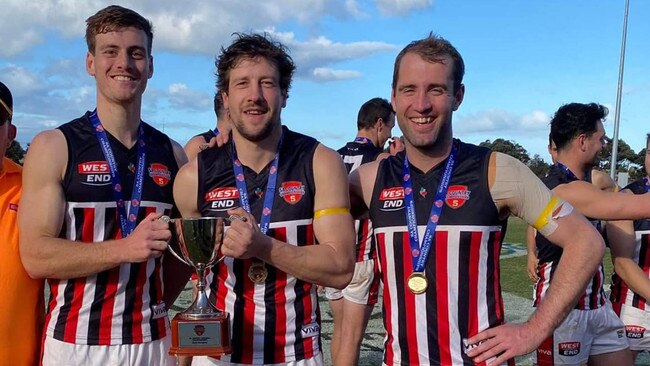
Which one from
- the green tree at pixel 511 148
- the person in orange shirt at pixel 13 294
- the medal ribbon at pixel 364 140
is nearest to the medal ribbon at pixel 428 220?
the person in orange shirt at pixel 13 294

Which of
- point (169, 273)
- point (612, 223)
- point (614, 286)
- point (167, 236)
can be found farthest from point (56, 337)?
point (614, 286)

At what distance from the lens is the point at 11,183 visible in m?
3.03

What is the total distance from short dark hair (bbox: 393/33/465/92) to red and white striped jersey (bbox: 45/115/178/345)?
4.11 ft

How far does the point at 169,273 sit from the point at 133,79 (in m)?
0.93

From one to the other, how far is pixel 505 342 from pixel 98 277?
5.64ft

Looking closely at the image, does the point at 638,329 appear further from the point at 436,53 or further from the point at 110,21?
the point at 110,21

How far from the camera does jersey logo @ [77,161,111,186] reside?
2.84 m

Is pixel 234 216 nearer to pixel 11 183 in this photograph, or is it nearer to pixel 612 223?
pixel 11 183

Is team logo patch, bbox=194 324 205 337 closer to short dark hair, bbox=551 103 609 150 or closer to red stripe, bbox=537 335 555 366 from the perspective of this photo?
red stripe, bbox=537 335 555 366

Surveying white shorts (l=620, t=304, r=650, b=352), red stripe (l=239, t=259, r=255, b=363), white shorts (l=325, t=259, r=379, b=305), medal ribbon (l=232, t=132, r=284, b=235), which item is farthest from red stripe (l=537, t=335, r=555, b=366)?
medal ribbon (l=232, t=132, r=284, b=235)

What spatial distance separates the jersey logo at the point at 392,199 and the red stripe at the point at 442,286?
0.71ft

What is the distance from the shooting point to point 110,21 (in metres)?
2.97

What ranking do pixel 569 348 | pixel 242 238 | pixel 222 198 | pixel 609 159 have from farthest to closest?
pixel 609 159, pixel 569 348, pixel 222 198, pixel 242 238

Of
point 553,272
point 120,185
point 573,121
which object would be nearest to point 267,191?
point 120,185
